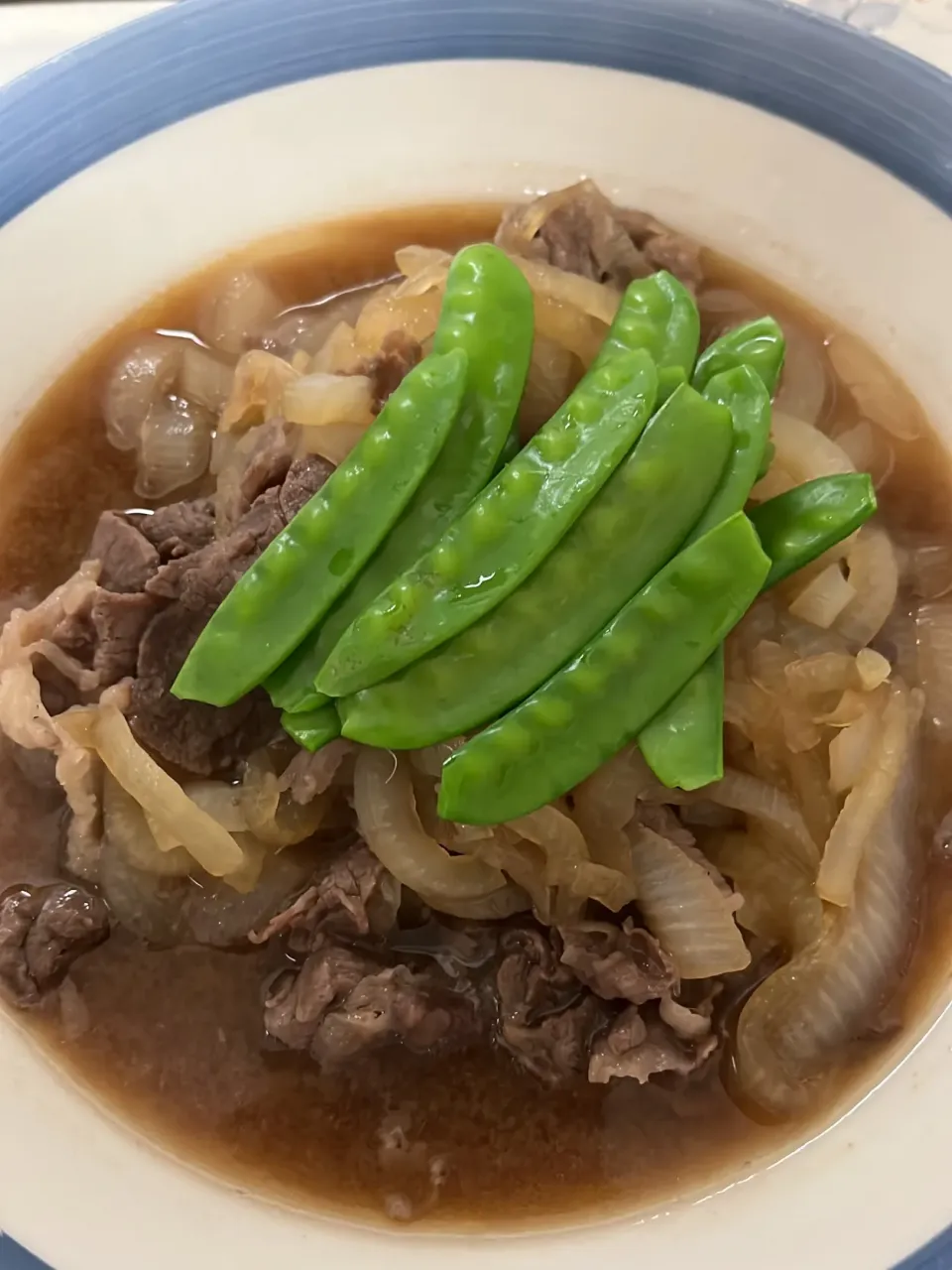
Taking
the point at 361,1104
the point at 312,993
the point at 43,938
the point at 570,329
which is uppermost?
the point at 570,329

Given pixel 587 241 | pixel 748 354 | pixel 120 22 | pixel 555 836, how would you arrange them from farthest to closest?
pixel 120 22 < pixel 587 241 < pixel 748 354 < pixel 555 836

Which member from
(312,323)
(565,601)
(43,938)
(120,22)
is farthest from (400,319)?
(120,22)

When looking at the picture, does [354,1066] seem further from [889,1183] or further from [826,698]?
[826,698]

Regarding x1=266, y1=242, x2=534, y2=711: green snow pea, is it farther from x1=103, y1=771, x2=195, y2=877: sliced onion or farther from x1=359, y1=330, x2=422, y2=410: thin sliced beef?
x1=103, y1=771, x2=195, y2=877: sliced onion

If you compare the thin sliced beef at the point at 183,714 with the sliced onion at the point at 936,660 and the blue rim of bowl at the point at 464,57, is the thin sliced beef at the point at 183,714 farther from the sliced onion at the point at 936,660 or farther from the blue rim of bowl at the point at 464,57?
the sliced onion at the point at 936,660

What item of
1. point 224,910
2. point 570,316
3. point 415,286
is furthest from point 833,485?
point 224,910

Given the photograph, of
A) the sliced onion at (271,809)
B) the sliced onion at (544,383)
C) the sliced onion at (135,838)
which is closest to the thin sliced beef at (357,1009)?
the sliced onion at (271,809)

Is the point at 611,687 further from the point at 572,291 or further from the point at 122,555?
the point at 122,555

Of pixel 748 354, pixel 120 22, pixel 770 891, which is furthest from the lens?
pixel 120 22

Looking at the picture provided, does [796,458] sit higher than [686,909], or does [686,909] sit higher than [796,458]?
[796,458]
